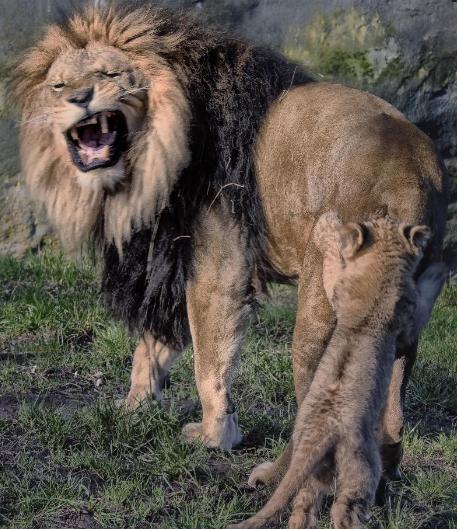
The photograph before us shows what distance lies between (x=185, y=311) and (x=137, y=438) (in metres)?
0.61

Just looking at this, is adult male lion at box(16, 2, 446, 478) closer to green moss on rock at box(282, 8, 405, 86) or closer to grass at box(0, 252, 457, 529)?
grass at box(0, 252, 457, 529)

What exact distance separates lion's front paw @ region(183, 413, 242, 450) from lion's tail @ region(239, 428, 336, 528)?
1.46 m

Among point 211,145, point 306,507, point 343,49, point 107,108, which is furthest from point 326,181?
point 343,49

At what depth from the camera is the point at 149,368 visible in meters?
5.20

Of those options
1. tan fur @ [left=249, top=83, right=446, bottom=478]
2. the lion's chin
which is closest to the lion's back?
tan fur @ [left=249, top=83, right=446, bottom=478]

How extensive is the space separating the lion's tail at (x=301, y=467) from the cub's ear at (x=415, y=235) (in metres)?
0.65

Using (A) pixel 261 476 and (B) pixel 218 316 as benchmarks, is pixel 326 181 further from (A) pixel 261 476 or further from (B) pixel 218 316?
(A) pixel 261 476

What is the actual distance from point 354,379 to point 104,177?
69.5 inches

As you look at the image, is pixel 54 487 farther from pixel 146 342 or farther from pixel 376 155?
pixel 376 155

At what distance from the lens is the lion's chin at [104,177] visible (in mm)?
4629

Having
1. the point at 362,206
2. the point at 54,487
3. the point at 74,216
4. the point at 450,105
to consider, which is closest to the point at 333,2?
the point at 450,105

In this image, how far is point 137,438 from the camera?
15.3 feet

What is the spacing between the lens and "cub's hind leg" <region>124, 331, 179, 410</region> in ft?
17.0

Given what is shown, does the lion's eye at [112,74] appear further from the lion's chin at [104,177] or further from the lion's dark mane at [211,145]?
the lion's chin at [104,177]
